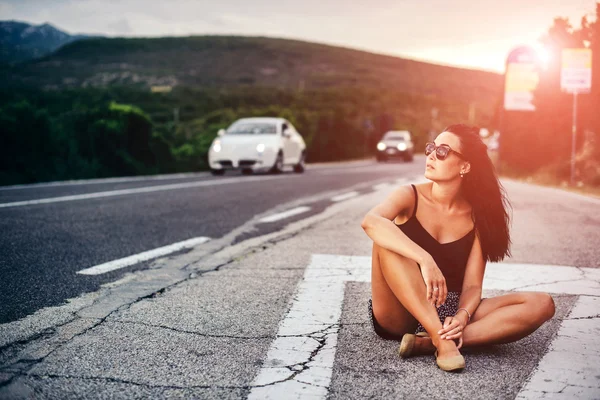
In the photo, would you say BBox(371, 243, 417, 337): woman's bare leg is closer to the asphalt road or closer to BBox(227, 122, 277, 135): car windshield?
the asphalt road

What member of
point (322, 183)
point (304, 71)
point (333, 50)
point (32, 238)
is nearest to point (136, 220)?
point (32, 238)

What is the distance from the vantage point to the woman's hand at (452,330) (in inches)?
139

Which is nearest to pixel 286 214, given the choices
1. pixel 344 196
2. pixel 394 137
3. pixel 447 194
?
pixel 344 196

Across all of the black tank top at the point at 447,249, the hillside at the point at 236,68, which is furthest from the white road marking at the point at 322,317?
the hillside at the point at 236,68

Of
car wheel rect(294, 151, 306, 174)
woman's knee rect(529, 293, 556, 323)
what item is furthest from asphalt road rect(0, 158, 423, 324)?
car wheel rect(294, 151, 306, 174)

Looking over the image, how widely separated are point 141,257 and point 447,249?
350cm

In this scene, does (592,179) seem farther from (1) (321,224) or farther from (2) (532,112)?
(1) (321,224)

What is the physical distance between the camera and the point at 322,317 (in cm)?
450

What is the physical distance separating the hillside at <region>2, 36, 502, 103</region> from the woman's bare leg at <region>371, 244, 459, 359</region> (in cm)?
11342

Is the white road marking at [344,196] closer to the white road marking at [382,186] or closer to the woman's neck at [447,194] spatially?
the white road marking at [382,186]

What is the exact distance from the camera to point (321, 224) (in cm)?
951

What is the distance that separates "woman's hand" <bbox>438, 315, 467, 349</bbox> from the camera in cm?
352

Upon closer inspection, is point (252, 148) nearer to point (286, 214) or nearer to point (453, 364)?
point (286, 214)

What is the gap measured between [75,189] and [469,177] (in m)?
11.5
